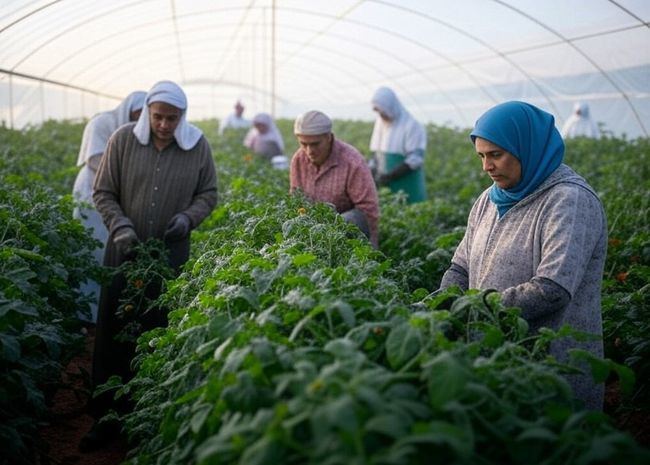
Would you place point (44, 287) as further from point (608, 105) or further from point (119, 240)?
point (608, 105)

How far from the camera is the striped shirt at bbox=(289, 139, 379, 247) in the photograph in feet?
13.8

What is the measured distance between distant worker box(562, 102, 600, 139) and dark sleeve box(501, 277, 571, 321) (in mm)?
9663

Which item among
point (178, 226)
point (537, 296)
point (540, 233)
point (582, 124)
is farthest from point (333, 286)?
point (582, 124)

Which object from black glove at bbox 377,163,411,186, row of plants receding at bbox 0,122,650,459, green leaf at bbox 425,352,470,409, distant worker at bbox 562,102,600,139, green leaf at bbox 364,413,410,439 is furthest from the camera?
distant worker at bbox 562,102,600,139

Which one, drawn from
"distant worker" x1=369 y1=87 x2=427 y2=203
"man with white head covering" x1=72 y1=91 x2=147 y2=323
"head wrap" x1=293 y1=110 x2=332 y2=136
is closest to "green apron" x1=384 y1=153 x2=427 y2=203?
"distant worker" x1=369 y1=87 x2=427 y2=203

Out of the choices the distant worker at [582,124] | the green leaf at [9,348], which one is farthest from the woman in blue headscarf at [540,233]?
the distant worker at [582,124]

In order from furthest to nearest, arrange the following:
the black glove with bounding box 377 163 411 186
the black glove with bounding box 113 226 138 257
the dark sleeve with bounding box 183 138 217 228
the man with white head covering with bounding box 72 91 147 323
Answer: the black glove with bounding box 377 163 411 186
the man with white head covering with bounding box 72 91 147 323
the dark sleeve with bounding box 183 138 217 228
the black glove with bounding box 113 226 138 257

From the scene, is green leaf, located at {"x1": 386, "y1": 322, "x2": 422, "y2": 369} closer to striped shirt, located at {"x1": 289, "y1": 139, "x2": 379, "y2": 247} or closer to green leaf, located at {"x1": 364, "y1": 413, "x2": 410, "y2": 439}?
green leaf, located at {"x1": 364, "y1": 413, "x2": 410, "y2": 439}

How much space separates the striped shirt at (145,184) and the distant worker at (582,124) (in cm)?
883

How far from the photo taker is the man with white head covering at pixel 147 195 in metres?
3.67

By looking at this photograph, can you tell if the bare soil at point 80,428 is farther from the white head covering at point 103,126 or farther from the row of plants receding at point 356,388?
the white head covering at point 103,126

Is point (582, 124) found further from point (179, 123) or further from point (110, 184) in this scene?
point (110, 184)

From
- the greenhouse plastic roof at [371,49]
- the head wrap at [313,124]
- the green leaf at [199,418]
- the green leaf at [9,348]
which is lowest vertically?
the green leaf at [199,418]

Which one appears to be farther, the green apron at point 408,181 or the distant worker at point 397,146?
the green apron at point 408,181
